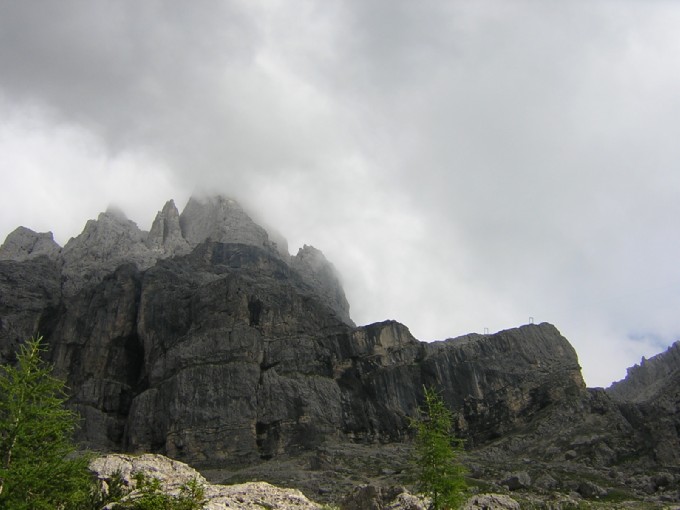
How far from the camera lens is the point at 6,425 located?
31.1m

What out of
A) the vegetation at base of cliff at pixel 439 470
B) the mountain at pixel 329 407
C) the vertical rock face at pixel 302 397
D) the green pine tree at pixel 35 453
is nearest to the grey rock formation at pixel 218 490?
the green pine tree at pixel 35 453

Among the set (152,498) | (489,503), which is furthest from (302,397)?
(152,498)

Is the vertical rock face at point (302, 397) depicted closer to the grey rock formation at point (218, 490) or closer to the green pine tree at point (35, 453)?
the grey rock formation at point (218, 490)

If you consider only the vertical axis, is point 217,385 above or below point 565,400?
above

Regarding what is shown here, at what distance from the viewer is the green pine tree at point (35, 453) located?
29406mm

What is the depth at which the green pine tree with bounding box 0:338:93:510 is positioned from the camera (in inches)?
1158

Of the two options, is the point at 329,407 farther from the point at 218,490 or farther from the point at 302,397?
the point at 218,490

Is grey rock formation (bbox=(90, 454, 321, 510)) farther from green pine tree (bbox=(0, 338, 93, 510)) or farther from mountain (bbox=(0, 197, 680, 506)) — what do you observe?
mountain (bbox=(0, 197, 680, 506))

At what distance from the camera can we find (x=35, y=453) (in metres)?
31.7

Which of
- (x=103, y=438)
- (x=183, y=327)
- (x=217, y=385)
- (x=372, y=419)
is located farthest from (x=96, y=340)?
(x=372, y=419)

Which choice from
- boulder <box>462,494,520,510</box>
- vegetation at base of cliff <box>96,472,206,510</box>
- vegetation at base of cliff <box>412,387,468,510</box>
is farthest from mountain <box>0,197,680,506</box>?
vegetation at base of cliff <box>96,472,206,510</box>

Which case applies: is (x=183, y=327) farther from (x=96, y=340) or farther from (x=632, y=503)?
(x=632, y=503)

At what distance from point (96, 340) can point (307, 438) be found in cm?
8360

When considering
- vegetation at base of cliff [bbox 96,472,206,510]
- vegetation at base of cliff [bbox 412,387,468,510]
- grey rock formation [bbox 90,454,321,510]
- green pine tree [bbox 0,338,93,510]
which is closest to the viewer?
green pine tree [bbox 0,338,93,510]
